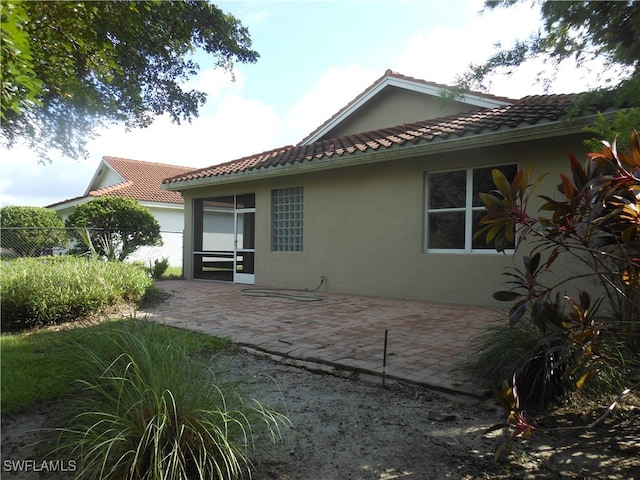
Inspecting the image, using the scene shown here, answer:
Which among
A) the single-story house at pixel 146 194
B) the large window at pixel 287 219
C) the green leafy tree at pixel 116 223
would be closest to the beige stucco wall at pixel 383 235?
the large window at pixel 287 219

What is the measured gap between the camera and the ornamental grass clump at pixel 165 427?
214 cm

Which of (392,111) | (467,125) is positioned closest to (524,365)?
(467,125)

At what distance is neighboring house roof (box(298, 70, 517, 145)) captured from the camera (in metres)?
9.88

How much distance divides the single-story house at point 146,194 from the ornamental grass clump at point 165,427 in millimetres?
15513

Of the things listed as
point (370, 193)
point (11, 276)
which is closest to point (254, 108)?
point (370, 193)

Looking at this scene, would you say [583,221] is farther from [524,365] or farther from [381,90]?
[381,90]

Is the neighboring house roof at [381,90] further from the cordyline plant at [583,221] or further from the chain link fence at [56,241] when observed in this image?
the cordyline plant at [583,221]

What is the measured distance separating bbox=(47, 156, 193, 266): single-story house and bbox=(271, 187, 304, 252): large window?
316 inches

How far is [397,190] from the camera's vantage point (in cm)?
921

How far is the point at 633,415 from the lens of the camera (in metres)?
3.11

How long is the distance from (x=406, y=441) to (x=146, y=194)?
73.4 feet

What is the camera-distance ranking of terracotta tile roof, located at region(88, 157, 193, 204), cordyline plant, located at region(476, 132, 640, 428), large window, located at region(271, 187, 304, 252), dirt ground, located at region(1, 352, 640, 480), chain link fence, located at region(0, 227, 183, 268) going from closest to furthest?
cordyline plant, located at region(476, 132, 640, 428) < dirt ground, located at region(1, 352, 640, 480) < large window, located at region(271, 187, 304, 252) < chain link fence, located at region(0, 227, 183, 268) < terracotta tile roof, located at region(88, 157, 193, 204)

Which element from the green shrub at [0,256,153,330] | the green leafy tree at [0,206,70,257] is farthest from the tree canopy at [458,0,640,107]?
the green leafy tree at [0,206,70,257]

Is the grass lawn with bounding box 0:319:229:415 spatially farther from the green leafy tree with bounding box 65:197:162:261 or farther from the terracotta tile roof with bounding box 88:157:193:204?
the terracotta tile roof with bounding box 88:157:193:204
